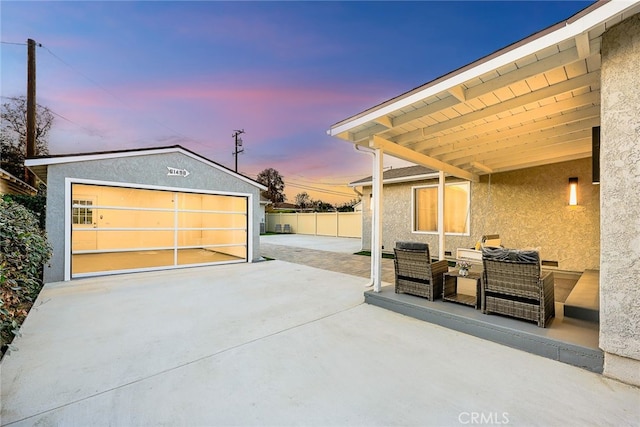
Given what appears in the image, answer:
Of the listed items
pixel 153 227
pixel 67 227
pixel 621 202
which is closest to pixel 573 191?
pixel 621 202

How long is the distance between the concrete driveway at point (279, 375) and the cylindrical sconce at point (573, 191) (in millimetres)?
5832

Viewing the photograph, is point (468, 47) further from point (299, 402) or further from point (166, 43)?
point (299, 402)

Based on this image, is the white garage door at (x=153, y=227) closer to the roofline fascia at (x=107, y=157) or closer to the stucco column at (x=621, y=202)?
the roofline fascia at (x=107, y=157)

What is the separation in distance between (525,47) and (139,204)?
1266cm

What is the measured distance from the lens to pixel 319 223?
72.0 feet

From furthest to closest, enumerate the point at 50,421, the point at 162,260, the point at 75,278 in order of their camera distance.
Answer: the point at 162,260 < the point at 75,278 < the point at 50,421

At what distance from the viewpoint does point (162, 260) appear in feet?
29.8

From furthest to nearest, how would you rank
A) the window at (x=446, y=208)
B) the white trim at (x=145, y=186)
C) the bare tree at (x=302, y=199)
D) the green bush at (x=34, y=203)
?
the bare tree at (x=302, y=199), the window at (x=446, y=208), the green bush at (x=34, y=203), the white trim at (x=145, y=186)

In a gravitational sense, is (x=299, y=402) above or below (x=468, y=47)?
below

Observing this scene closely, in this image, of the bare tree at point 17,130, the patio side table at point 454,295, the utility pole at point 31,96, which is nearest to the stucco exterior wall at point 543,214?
the patio side table at point 454,295

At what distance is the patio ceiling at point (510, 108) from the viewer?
8.87ft

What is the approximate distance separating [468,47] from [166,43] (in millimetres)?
11067

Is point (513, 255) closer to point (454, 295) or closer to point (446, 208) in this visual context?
point (454, 295)

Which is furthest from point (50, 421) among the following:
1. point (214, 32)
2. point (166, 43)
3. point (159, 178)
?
point (166, 43)
